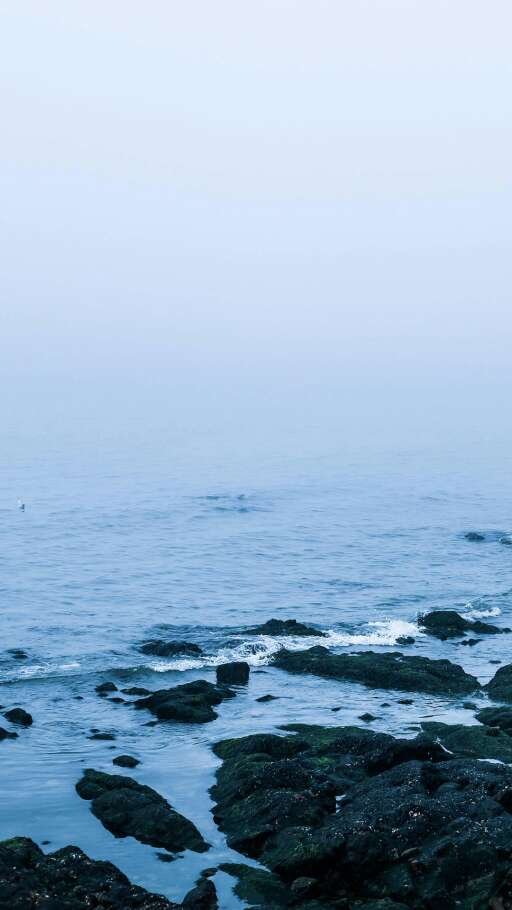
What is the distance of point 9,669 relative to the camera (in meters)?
45.4

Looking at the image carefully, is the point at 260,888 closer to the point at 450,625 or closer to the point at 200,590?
the point at 450,625

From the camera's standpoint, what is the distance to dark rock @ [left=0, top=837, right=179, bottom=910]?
882 inches

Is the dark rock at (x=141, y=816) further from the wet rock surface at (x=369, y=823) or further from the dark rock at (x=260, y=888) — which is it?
the dark rock at (x=260, y=888)

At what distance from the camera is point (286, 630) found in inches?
2036

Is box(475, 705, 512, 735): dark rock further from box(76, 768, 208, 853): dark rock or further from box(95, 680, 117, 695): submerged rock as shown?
box(95, 680, 117, 695): submerged rock

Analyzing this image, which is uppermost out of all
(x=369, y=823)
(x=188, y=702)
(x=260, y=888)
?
(x=369, y=823)

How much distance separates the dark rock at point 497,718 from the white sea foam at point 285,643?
12.2 metres

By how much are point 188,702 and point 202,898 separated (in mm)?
15467

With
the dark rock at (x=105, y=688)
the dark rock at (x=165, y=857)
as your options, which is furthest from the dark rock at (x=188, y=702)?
the dark rock at (x=165, y=857)

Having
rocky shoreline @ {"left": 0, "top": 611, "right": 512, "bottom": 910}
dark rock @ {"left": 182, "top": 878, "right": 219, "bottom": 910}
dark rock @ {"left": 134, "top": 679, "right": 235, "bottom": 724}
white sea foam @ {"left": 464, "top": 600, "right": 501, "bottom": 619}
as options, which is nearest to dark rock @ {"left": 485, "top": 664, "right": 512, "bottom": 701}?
rocky shoreline @ {"left": 0, "top": 611, "right": 512, "bottom": 910}

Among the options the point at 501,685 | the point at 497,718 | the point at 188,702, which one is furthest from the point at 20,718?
the point at 501,685

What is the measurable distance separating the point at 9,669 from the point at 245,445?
112 metres

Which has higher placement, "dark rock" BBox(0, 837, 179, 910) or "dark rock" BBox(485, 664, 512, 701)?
"dark rock" BBox(0, 837, 179, 910)

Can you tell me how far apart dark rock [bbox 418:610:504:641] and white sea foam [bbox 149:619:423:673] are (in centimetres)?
82
